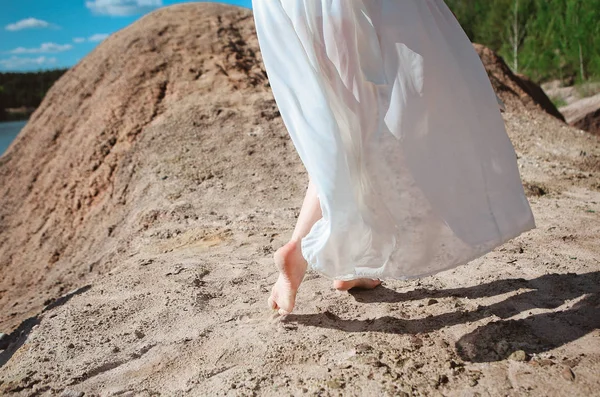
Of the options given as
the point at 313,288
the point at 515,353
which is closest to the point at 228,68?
the point at 313,288

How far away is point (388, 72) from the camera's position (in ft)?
5.91

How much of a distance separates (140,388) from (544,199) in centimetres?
281

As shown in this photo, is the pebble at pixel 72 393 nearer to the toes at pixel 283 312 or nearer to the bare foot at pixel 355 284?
the toes at pixel 283 312

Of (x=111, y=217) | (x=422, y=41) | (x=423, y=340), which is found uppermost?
(x=422, y=41)

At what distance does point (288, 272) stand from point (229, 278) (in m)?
0.70

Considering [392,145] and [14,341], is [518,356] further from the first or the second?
[14,341]

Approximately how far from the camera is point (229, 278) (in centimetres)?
264

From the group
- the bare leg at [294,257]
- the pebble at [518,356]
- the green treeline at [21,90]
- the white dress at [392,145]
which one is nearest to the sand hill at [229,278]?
the pebble at [518,356]

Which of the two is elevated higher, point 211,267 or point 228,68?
point 228,68

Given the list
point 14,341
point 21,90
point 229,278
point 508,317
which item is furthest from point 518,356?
point 21,90

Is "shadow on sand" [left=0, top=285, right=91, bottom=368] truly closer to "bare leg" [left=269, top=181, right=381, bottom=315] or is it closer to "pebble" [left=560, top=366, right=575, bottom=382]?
"bare leg" [left=269, top=181, right=381, bottom=315]

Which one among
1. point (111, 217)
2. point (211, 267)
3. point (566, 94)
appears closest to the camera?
point (211, 267)

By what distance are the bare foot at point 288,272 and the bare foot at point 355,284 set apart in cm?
28

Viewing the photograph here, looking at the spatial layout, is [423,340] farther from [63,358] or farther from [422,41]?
[63,358]
